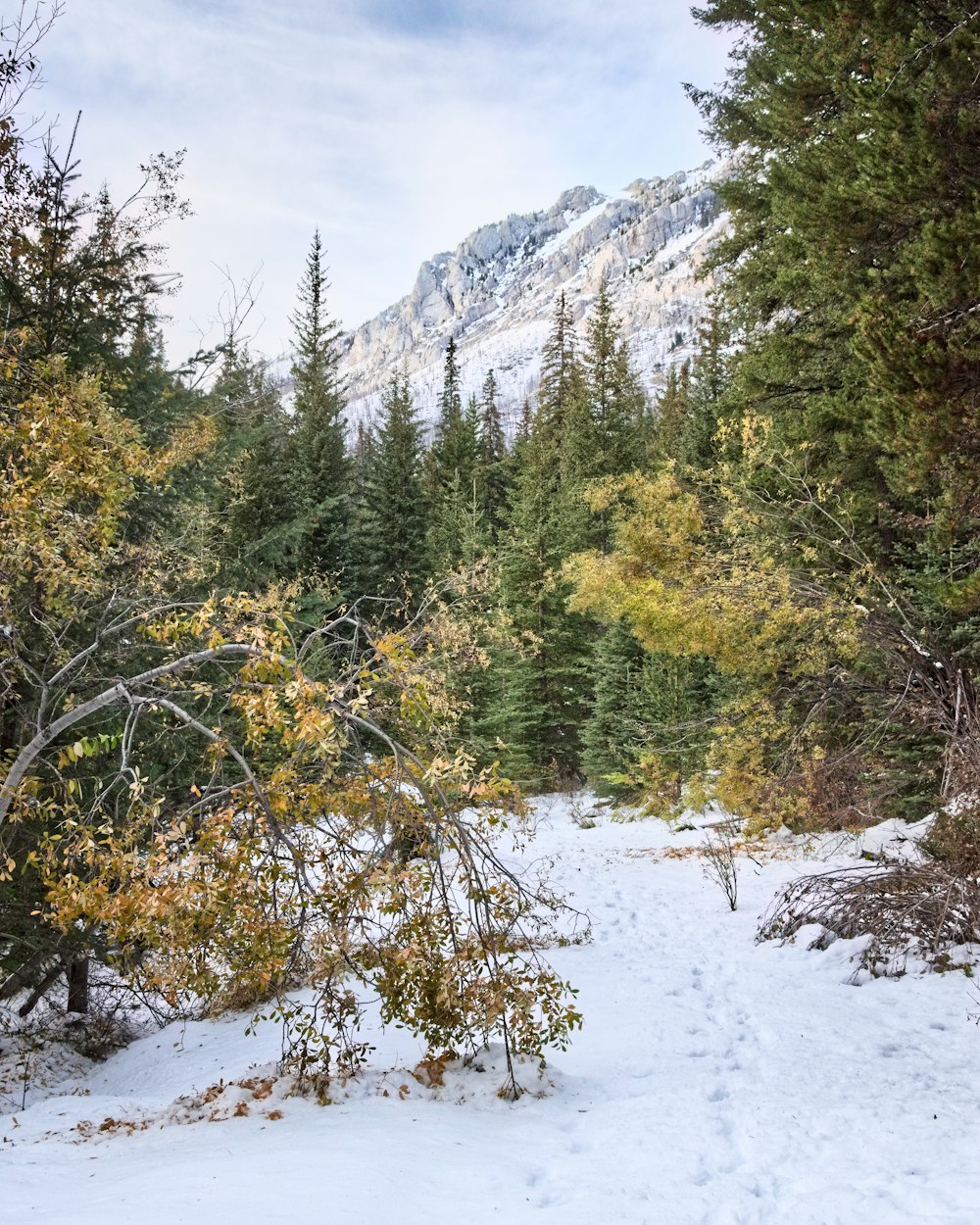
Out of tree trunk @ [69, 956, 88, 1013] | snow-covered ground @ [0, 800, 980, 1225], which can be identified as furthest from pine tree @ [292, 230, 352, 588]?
snow-covered ground @ [0, 800, 980, 1225]

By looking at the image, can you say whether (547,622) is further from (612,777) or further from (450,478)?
(450,478)

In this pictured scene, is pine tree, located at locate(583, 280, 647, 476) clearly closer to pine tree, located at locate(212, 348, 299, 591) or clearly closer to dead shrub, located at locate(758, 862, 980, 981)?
pine tree, located at locate(212, 348, 299, 591)

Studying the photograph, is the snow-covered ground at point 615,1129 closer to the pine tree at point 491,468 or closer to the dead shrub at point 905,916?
the dead shrub at point 905,916

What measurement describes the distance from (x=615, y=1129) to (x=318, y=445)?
23582 mm

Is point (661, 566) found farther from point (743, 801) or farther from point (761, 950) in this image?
point (761, 950)

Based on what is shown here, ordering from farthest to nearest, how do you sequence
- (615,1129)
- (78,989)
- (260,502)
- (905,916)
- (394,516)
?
(394,516) < (260,502) < (78,989) < (905,916) < (615,1129)

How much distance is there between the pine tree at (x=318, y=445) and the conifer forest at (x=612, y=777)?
787 centimetres

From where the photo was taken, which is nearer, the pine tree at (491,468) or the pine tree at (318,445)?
the pine tree at (318,445)

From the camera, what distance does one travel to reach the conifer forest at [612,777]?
3955 millimetres

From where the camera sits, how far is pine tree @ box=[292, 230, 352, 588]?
79.1 feet

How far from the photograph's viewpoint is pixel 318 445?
25297 mm

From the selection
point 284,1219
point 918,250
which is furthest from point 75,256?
point 284,1219

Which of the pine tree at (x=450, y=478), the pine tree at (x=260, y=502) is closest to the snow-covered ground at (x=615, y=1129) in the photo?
the pine tree at (x=260, y=502)

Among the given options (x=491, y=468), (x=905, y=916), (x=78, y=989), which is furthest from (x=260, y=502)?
(x=905, y=916)
